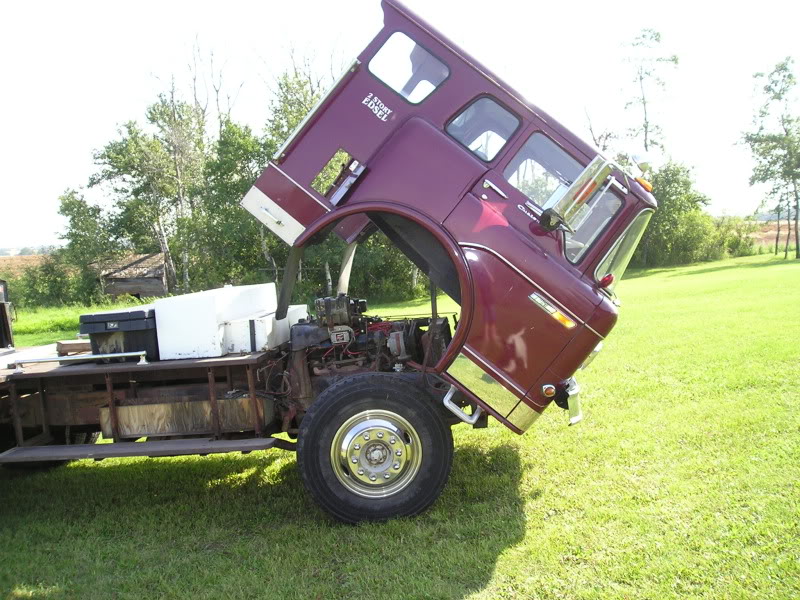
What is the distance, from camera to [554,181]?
452cm

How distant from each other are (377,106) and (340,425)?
2404 mm

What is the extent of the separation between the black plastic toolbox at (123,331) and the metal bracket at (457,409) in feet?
7.94

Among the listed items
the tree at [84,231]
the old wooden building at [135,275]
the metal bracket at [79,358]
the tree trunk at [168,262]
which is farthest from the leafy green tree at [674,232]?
the metal bracket at [79,358]

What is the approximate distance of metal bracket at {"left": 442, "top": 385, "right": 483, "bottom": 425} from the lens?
447 cm

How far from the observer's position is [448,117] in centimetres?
465

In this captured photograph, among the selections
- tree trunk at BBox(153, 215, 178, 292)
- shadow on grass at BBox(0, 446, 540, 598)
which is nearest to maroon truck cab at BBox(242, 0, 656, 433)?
shadow on grass at BBox(0, 446, 540, 598)

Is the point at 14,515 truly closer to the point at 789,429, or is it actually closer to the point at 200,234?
the point at 789,429

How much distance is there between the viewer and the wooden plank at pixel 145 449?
4680mm

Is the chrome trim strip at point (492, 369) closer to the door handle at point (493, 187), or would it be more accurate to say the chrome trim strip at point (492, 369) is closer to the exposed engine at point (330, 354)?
the exposed engine at point (330, 354)

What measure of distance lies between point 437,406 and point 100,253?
37455mm

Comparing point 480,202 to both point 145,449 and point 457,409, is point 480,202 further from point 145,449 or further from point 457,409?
point 145,449

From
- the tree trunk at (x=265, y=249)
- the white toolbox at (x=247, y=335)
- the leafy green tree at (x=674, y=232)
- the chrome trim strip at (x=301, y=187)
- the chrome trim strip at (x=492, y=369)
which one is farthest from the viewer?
the leafy green tree at (x=674, y=232)

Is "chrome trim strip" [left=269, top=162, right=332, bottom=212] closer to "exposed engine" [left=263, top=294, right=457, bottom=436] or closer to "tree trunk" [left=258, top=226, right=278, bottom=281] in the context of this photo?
"exposed engine" [left=263, top=294, right=457, bottom=436]

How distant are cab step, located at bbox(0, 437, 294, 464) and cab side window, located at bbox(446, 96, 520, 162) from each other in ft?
8.88
